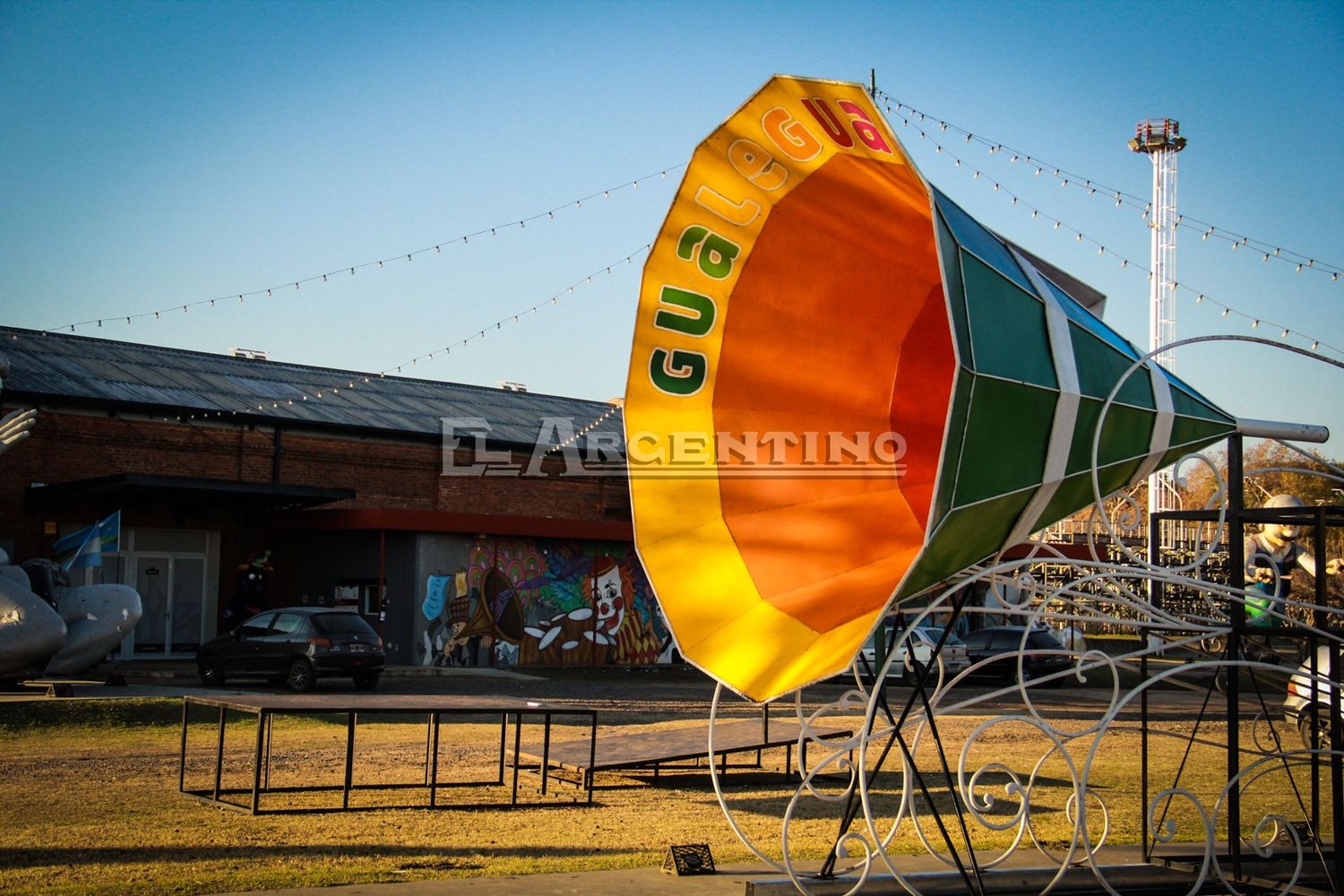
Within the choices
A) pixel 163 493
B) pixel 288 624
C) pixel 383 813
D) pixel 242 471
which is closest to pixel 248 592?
pixel 242 471

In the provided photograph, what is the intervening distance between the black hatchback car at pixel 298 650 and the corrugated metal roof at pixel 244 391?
762cm

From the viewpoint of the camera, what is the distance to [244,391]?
3238 cm

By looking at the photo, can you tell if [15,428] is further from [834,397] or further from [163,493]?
[834,397]

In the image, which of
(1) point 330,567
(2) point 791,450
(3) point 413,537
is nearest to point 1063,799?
(2) point 791,450

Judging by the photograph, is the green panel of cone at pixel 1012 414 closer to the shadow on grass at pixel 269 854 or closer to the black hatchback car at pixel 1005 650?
the shadow on grass at pixel 269 854

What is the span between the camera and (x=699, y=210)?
6.11 metres

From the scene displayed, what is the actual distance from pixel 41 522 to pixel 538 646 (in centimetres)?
1109

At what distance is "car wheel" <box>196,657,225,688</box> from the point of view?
2314 cm

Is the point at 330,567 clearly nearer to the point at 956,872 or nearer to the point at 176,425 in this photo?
the point at 176,425

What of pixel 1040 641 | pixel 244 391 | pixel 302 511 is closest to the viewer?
pixel 1040 641

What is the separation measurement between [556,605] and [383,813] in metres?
21.8

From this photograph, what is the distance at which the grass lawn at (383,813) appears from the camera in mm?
7805

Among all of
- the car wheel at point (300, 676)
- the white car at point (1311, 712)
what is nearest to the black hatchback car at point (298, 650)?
the car wheel at point (300, 676)

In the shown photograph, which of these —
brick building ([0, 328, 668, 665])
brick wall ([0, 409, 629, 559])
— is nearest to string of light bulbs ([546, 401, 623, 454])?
brick building ([0, 328, 668, 665])
